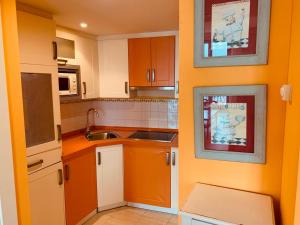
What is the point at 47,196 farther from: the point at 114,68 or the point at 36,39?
the point at 114,68

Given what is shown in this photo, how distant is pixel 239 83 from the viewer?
1.23 metres

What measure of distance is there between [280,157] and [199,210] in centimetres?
52

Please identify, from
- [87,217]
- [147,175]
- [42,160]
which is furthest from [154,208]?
[42,160]

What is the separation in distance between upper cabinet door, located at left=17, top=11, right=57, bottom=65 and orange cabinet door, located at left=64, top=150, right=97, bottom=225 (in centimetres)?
99

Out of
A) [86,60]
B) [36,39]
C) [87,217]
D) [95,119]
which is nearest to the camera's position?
[36,39]

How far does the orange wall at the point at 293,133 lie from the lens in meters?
0.89

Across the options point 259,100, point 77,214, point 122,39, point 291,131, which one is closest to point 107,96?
point 122,39

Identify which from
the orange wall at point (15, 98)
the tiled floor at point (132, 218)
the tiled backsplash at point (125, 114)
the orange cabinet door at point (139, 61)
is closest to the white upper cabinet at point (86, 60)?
the tiled backsplash at point (125, 114)

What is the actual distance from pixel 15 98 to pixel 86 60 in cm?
174

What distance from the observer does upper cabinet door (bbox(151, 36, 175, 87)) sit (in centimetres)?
279

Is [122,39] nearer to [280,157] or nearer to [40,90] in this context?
[40,90]

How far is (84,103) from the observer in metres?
3.24

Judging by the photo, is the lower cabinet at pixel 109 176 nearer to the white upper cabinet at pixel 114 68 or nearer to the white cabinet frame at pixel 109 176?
the white cabinet frame at pixel 109 176

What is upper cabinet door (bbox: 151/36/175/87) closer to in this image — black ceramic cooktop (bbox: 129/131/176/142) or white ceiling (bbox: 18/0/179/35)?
white ceiling (bbox: 18/0/179/35)
